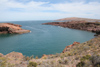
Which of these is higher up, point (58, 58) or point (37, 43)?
point (58, 58)

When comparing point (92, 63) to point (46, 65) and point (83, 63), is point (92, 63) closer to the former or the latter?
point (83, 63)

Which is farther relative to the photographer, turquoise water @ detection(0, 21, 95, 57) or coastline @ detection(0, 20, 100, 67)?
turquoise water @ detection(0, 21, 95, 57)

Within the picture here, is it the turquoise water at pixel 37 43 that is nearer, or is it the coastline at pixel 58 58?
the coastline at pixel 58 58

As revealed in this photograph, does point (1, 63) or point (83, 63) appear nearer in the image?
point (83, 63)

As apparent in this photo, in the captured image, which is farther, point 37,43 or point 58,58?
point 37,43

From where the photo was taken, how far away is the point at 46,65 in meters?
9.29

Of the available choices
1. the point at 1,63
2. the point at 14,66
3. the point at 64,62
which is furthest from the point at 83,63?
the point at 1,63

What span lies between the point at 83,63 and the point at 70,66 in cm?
145

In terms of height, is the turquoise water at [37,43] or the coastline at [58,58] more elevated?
the coastline at [58,58]

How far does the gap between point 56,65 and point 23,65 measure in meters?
3.73

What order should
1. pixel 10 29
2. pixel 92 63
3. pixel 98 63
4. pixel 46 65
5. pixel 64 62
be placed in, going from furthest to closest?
1. pixel 10 29
2. pixel 64 62
3. pixel 46 65
4. pixel 92 63
5. pixel 98 63

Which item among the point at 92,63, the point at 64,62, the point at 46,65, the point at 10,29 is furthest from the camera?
the point at 10,29

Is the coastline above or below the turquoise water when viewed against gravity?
above

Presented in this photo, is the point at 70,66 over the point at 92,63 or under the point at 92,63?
under
